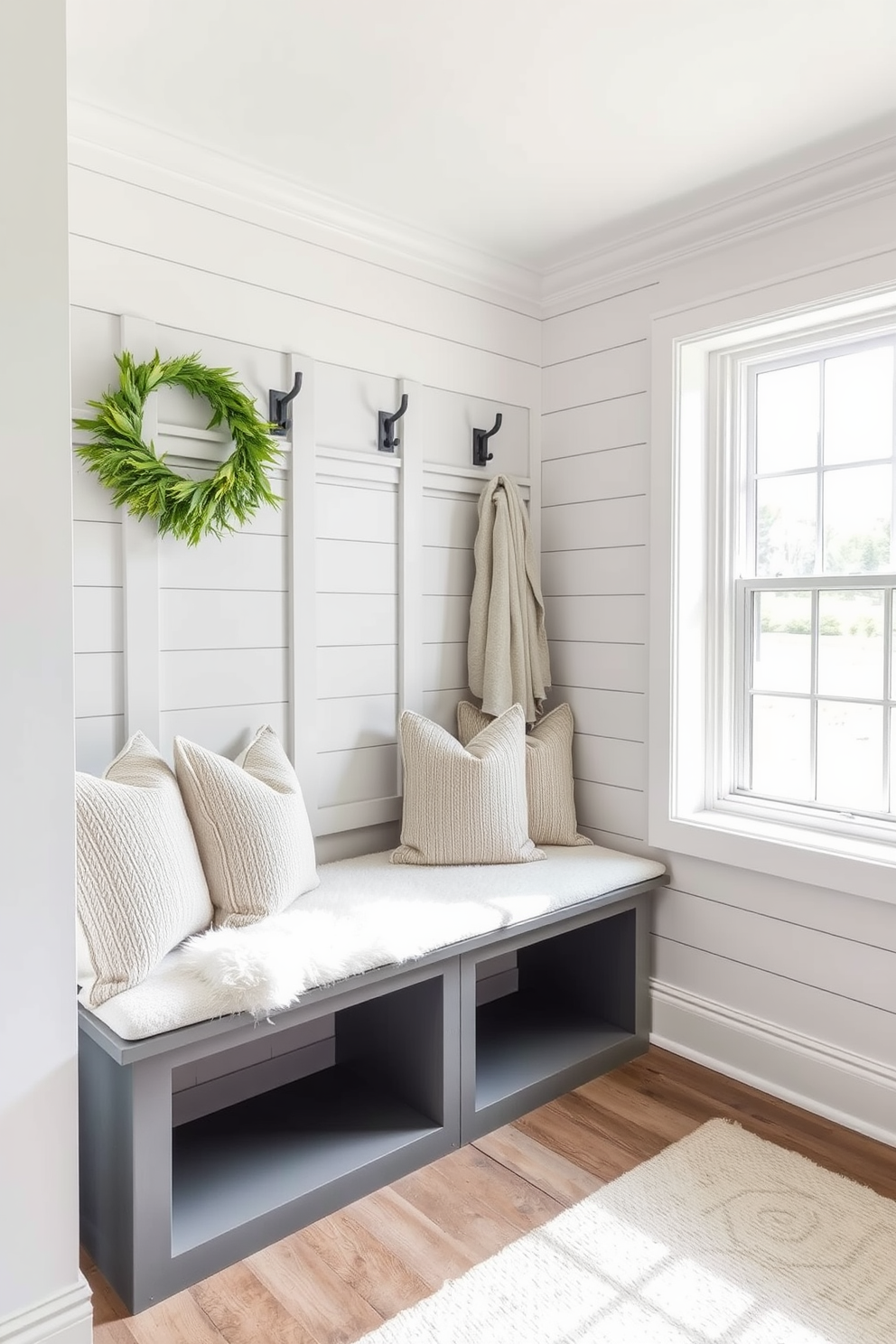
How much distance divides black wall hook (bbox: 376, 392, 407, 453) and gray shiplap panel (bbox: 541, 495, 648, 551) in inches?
25.8

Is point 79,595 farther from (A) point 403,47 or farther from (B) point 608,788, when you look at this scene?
(B) point 608,788

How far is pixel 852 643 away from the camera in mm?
2436

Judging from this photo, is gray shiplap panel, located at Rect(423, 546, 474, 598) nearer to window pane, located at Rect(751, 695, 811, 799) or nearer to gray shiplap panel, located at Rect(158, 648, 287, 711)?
gray shiplap panel, located at Rect(158, 648, 287, 711)

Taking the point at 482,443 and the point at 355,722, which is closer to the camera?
the point at 355,722

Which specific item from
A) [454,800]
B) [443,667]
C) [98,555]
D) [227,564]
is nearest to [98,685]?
[98,555]

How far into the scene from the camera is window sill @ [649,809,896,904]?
224 centimetres

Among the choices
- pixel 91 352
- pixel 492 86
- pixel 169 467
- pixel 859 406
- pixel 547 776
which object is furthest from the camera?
pixel 547 776

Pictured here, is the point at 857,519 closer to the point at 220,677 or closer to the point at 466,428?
the point at 466,428

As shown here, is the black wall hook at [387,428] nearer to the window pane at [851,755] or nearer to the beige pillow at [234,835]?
the beige pillow at [234,835]

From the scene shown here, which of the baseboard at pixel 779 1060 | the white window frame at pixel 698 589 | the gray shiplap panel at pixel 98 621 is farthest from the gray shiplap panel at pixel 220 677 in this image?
the baseboard at pixel 779 1060

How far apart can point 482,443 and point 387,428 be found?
0.37m

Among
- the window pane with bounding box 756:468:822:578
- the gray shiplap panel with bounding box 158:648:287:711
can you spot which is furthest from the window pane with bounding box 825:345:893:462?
the gray shiplap panel with bounding box 158:648:287:711

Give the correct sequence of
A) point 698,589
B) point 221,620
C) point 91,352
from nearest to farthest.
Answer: point 91,352
point 221,620
point 698,589

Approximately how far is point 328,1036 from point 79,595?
4.51 ft
